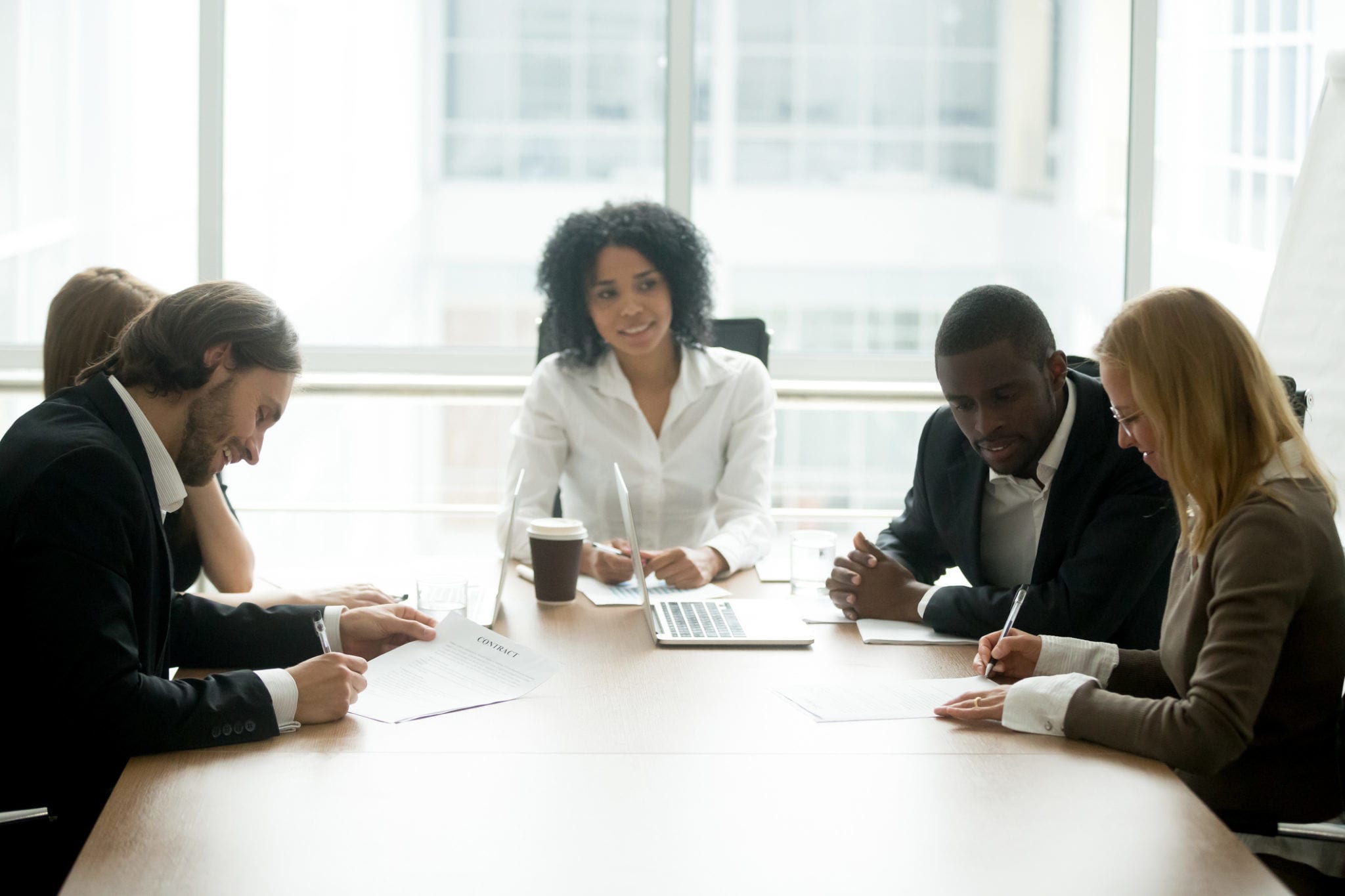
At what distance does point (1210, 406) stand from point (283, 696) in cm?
117

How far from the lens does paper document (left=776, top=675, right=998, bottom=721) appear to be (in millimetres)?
1644

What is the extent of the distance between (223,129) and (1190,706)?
3.43 metres

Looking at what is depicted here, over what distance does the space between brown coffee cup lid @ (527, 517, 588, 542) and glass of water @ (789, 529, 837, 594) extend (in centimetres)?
37

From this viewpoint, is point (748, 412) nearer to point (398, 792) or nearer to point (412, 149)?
point (398, 792)

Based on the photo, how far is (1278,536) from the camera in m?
1.53

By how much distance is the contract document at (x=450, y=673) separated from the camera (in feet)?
5.44

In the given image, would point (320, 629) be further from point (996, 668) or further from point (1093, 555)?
point (1093, 555)

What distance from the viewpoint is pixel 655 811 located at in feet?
4.42

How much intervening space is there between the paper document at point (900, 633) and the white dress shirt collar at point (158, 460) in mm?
1019

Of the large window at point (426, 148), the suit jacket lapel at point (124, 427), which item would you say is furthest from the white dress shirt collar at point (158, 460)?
the large window at point (426, 148)

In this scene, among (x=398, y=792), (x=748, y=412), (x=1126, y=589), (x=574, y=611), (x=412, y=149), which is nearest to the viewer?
(x=398, y=792)

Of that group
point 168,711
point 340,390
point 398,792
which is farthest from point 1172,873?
point 340,390

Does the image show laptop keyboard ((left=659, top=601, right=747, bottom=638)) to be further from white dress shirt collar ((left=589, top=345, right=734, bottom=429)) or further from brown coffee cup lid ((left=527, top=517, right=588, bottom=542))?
white dress shirt collar ((left=589, top=345, right=734, bottom=429))

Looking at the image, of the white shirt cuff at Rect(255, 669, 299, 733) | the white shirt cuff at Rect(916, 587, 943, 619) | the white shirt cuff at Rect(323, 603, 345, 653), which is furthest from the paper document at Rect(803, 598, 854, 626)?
the white shirt cuff at Rect(255, 669, 299, 733)
